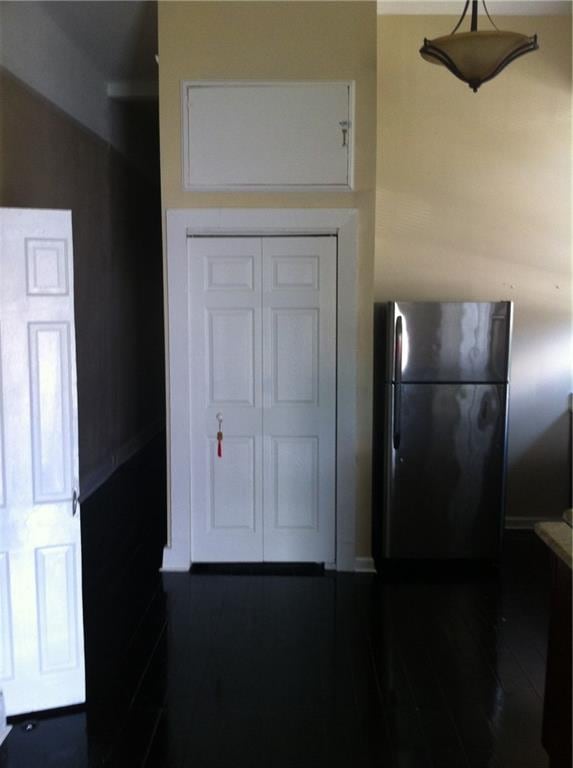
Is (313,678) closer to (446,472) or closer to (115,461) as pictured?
(446,472)

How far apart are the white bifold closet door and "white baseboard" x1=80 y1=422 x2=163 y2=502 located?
0.74m

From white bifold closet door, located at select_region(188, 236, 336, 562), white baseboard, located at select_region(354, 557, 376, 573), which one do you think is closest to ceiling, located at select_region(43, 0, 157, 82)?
white bifold closet door, located at select_region(188, 236, 336, 562)

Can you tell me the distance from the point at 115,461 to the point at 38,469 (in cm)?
250

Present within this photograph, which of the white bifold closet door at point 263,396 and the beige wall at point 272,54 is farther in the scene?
the white bifold closet door at point 263,396

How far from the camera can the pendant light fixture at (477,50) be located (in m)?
2.47

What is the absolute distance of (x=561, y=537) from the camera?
1.92 m

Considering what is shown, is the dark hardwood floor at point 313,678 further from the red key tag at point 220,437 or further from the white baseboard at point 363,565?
the red key tag at point 220,437

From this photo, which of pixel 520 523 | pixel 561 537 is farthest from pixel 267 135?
pixel 520 523

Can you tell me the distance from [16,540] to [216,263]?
80.1 inches

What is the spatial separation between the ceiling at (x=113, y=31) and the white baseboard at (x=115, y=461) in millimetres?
2699

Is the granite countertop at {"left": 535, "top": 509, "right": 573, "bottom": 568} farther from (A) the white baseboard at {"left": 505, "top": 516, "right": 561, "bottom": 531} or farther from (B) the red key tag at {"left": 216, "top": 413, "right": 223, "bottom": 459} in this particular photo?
(A) the white baseboard at {"left": 505, "top": 516, "right": 561, "bottom": 531}

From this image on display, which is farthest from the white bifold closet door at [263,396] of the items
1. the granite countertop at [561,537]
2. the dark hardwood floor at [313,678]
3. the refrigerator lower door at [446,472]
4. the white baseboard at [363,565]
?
the granite countertop at [561,537]

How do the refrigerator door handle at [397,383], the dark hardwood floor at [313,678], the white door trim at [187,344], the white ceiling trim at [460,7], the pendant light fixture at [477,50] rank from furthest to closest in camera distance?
1. the white ceiling trim at [460,7]
2. the refrigerator door handle at [397,383]
3. the white door trim at [187,344]
4. the pendant light fixture at [477,50]
5. the dark hardwood floor at [313,678]

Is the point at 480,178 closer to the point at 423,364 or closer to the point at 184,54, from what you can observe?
the point at 423,364
